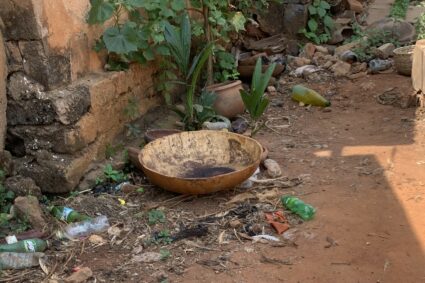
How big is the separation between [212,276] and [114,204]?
1.05 m

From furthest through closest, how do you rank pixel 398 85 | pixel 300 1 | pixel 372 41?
pixel 300 1 < pixel 372 41 < pixel 398 85

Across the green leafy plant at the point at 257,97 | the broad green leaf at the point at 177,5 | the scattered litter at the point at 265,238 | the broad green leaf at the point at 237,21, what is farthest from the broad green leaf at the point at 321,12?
the scattered litter at the point at 265,238

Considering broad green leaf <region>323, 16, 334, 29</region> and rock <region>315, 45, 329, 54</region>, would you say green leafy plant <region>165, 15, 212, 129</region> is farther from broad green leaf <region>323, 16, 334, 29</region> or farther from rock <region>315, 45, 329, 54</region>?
broad green leaf <region>323, 16, 334, 29</region>

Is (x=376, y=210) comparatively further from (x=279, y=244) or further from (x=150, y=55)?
(x=150, y=55)

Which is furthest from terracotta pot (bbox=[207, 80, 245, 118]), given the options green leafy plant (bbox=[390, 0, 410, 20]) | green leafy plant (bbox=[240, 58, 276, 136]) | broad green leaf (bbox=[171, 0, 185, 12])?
green leafy plant (bbox=[390, 0, 410, 20])

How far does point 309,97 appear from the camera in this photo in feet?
19.2

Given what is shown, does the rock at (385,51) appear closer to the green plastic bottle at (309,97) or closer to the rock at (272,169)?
the green plastic bottle at (309,97)

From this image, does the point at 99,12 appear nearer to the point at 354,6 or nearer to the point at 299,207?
the point at 299,207

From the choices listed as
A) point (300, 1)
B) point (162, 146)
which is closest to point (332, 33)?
point (300, 1)

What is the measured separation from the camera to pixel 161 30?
4.30m

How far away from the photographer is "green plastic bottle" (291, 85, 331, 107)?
229 inches

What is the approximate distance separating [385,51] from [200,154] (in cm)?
382

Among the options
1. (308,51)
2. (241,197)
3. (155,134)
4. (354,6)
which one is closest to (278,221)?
(241,197)

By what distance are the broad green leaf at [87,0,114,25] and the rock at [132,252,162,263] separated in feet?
5.50
